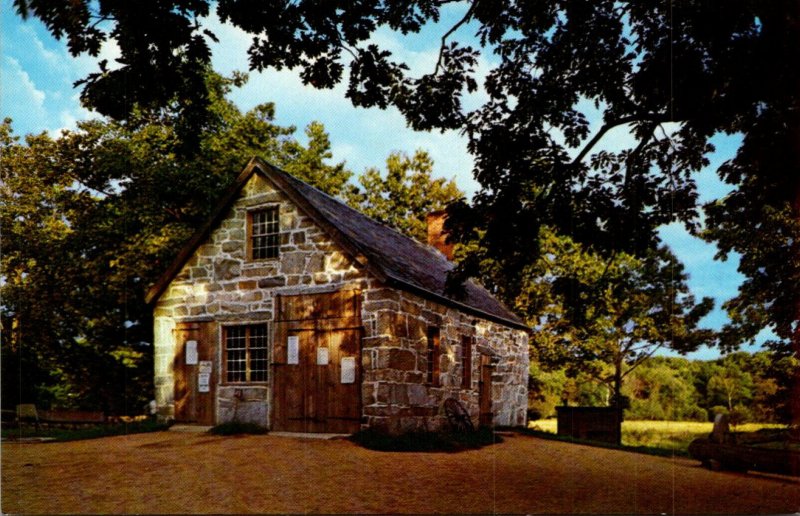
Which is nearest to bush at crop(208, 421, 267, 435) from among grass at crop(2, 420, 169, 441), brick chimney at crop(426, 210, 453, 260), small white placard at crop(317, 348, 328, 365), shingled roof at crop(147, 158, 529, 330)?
small white placard at crop(317, 348, 328, 365)

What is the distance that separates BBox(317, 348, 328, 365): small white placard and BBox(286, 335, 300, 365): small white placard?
517 millimetres

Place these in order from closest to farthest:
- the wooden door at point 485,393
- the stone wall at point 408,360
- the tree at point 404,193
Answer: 1. the stone wall at point 408,360
2. the wooden door at point 485,393
3. the tree at point 404,193

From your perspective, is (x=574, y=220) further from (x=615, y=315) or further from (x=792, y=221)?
(x=615, y=315)

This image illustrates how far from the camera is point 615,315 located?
18.3 metres

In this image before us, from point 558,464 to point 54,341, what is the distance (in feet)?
57.1

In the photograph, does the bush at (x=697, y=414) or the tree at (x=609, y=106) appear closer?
the tree at (x=609, y=106)

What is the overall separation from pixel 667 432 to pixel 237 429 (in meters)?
9.47

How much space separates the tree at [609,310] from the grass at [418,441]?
3.54 m

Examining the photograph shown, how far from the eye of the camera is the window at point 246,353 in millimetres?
13773

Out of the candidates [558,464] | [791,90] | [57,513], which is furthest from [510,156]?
[57,513]

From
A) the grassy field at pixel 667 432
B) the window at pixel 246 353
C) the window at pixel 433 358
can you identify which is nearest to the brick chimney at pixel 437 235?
the window at pixel 433 358

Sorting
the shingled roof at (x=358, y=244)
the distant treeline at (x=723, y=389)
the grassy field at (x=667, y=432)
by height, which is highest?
the shingled roof at (x=358, y=244)

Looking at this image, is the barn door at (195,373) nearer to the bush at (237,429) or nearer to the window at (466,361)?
the bush at (237,429)

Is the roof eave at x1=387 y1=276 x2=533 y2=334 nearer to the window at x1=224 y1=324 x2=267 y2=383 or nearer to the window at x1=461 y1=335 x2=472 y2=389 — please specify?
the window at x1=461 y1=335 x2=472 y2=389
